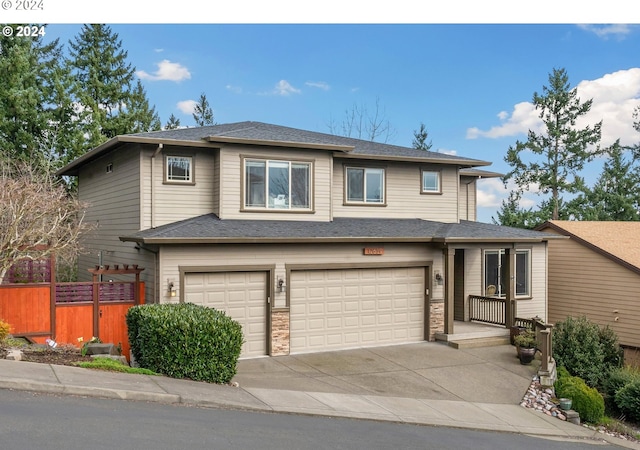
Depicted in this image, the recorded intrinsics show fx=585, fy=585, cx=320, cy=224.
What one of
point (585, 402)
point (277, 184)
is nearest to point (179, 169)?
point (277, 184)

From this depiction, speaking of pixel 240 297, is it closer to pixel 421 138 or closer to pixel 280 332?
pixel 280 332

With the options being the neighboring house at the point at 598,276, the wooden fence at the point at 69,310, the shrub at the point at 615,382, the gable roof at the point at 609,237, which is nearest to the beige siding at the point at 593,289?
the neighboring house at the point at 598,276

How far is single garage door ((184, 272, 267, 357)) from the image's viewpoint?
1451 centimetres

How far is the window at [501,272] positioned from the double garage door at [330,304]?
14.1 feet

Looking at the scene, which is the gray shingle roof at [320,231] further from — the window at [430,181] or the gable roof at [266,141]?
the gable roof at [266,141]

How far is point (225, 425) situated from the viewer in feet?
28.0

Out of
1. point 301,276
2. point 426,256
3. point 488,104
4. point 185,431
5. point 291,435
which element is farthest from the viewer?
point 488,104

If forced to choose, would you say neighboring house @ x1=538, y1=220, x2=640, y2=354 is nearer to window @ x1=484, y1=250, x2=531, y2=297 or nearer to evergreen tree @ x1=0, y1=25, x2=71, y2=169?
window @ x1=484, y1=250, x2=531, y2=297

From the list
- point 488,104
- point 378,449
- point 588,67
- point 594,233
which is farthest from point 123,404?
point 588,67

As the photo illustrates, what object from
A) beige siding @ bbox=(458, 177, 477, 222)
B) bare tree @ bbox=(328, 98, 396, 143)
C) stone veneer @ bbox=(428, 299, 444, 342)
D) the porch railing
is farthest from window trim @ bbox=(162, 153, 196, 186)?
bare tree @ bbox=(328, 98, 396, 143)

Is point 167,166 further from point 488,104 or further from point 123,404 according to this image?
point 488,104

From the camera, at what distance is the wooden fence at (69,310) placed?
44.7ft

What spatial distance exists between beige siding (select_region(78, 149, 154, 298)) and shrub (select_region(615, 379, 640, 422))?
39.7 ft

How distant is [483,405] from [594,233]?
13.0 metres
